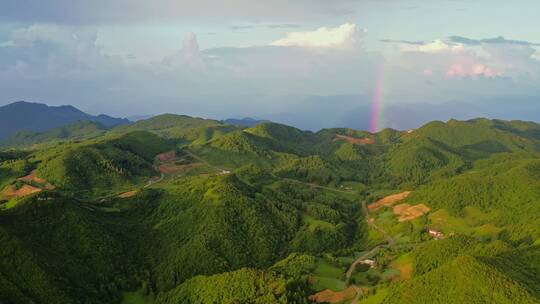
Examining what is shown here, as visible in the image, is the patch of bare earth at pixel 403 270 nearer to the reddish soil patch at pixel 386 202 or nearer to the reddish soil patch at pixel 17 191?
the reddish soil patch at pixel 386 202

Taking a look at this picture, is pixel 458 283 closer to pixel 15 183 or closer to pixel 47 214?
pixel 47 214

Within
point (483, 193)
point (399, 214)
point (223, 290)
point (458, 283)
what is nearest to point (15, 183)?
point (223, 290)

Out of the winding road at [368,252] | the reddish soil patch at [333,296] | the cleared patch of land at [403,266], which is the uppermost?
the reddish soil patch at [333,296]

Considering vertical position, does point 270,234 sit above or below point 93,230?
below

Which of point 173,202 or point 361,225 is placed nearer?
point 173,202

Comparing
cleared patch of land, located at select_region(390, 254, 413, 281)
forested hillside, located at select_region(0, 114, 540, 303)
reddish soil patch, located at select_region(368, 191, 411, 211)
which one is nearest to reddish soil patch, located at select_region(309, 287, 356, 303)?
forested hillside, located at select_region(0, 114, 540, 303)

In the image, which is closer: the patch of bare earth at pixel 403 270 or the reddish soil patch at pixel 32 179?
the patch of bare earth at pixel 403 270

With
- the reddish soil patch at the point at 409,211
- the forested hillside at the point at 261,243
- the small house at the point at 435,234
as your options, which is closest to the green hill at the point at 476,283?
the forested hillside at the point at 261,243
